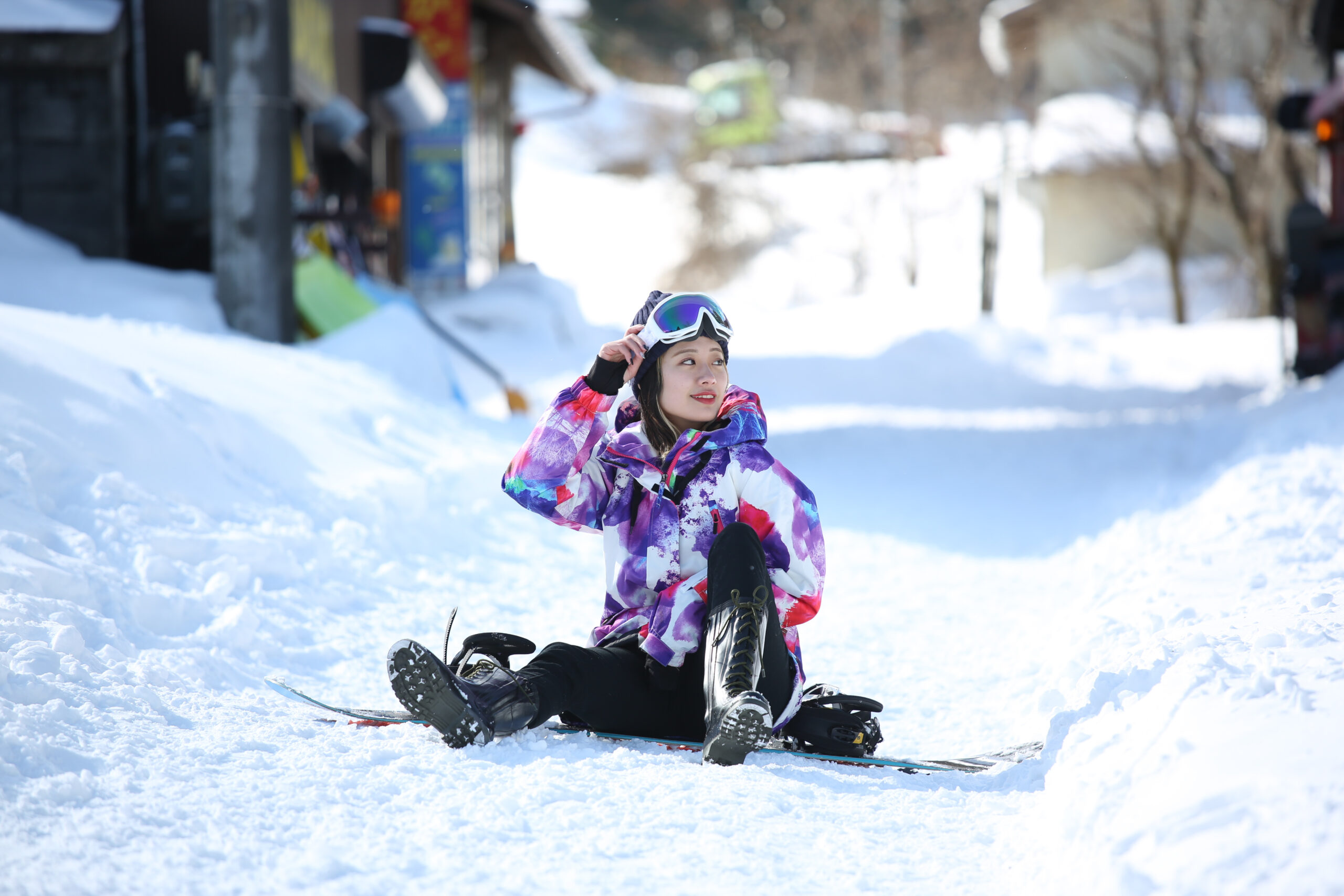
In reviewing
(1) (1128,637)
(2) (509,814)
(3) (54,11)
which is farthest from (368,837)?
(3) (54,11)

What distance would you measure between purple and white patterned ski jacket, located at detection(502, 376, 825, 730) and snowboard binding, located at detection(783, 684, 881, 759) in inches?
1.9

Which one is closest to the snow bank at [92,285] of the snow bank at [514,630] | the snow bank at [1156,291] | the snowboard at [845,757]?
the snow bank at [514,630]

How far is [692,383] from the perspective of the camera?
308 cm

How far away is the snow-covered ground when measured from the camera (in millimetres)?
2219

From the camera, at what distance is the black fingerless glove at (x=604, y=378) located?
314 centimetres

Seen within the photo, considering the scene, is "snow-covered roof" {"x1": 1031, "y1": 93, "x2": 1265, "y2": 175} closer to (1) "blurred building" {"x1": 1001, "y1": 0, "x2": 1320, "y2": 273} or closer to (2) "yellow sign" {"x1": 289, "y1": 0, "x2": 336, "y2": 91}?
(1) "blurred building" {"x1": 1001, "y1": 0, "x2": 1320, "y2": 273}

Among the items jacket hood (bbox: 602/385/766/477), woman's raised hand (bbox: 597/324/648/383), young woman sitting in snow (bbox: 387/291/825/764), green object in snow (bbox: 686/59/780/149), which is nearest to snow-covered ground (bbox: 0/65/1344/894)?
young woman sitting in snow (bbox: 387/291/825/764)

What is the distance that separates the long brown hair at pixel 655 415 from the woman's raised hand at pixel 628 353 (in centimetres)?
4

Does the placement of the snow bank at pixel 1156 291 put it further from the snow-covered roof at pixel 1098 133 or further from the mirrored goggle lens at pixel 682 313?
the mirrored goggle lens at pixel 682 313

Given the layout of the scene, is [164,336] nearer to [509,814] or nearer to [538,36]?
[509,814]

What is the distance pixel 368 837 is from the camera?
92.0 inches

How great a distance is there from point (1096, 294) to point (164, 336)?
19.6m

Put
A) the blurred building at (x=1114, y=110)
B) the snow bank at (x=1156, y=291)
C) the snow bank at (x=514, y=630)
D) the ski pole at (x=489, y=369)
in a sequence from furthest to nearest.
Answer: the snow bank at (x=1156, y=291) < the blurred building at (x=1114, y=110) < the ski pole at (x=489, y=369) < the snow bank at (x=514, y=630)

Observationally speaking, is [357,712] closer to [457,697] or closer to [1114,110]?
[457,697]
